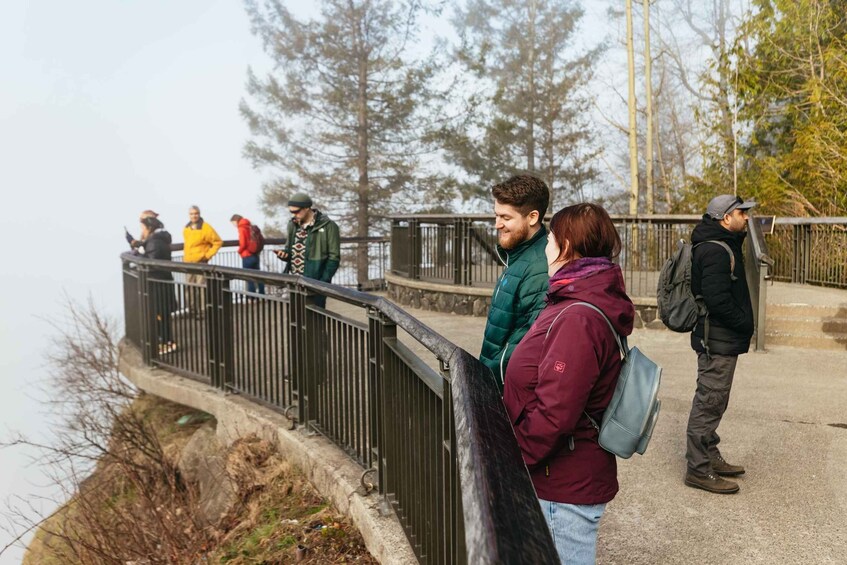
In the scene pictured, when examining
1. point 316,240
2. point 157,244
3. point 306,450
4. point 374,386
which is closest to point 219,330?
point 316,240

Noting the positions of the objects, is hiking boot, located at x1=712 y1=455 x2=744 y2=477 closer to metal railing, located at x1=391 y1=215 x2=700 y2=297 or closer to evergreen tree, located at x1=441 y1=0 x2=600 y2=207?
metal railing, located at x1=391 y1=215 x2=700 y2=297

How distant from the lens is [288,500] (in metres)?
5.46

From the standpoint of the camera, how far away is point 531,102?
3375cm

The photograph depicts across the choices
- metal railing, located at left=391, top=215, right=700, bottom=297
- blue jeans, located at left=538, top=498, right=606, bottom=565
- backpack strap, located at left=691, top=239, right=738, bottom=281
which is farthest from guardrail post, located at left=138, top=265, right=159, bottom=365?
blue jeans, located at left=538, top=498, right=606, bottom=565

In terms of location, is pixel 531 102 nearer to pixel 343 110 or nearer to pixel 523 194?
pixel 343 110

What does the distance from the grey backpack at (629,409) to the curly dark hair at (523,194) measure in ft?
2.84

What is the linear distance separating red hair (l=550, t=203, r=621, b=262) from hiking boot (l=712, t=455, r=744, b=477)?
122 inches

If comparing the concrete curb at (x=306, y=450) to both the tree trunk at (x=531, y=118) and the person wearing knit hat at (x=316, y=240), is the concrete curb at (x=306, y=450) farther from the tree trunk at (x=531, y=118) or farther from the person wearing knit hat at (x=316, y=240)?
the tree trunk at (x=531, y=118)

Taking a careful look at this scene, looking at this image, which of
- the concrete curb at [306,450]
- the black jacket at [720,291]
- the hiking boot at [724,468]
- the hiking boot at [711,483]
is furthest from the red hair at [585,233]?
the hiking boot at [724,468]

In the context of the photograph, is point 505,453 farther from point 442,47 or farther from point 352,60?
point 442,47

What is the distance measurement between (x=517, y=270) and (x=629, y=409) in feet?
2.92

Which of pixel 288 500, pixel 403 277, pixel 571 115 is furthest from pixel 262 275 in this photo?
pixel 571 115

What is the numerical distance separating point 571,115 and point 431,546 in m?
32.3

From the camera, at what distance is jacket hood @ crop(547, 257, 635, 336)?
2.44 meters
